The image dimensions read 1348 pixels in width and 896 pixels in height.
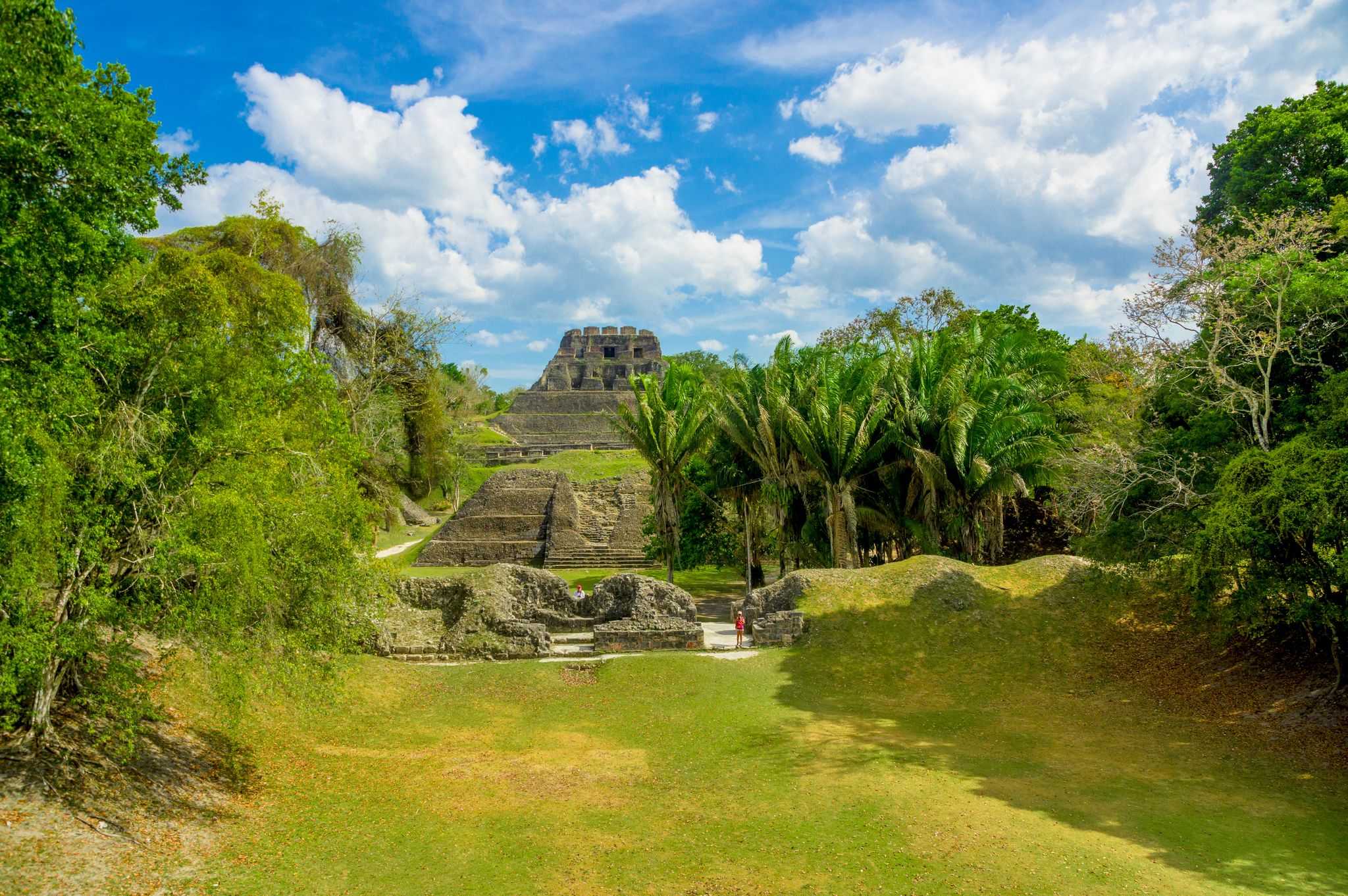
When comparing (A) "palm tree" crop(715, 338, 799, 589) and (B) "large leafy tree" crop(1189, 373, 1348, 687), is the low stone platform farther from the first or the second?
(B) "large leafy tree" crop(1189, 373, 1348, 687)

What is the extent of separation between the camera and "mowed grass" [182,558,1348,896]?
7.61 metres

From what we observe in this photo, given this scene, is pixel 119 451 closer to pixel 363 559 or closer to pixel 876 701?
pixel 363 559

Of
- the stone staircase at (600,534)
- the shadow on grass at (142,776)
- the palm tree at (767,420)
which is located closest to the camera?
the shadow on grass at (142,776)

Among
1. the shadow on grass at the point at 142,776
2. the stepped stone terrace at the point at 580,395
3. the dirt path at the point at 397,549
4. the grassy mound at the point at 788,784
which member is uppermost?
the stepped stone terrace at the point at 580,395

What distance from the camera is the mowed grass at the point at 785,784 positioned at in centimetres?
761

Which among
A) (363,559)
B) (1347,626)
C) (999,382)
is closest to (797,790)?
(363,559)

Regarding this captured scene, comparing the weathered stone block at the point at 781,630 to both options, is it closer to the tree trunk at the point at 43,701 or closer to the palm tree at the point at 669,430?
the palm tree at the point at 669,430

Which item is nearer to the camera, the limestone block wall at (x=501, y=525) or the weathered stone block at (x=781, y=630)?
the weathered stone block at (x=781, y=630)

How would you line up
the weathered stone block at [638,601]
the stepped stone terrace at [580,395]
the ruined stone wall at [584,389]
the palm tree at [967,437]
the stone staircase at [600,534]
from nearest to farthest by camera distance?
the weathered stone block at [638,601]
the palm tree at [967,437]
the stone staircase at [600,534]
the stepped stone terrace at [580,395]
the ruined stone wall at [584,389]

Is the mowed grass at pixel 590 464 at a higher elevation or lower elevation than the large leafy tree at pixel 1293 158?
lower

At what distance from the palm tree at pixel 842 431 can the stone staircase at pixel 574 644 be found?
6821 mm

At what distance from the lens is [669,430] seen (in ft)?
73.5

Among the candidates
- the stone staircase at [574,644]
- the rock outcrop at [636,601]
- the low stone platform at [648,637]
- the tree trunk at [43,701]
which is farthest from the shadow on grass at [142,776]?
the rock outcrop at [636,601]

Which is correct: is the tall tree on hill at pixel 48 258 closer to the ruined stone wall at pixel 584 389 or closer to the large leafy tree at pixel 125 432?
the large leafy tree at pixel 125 432
